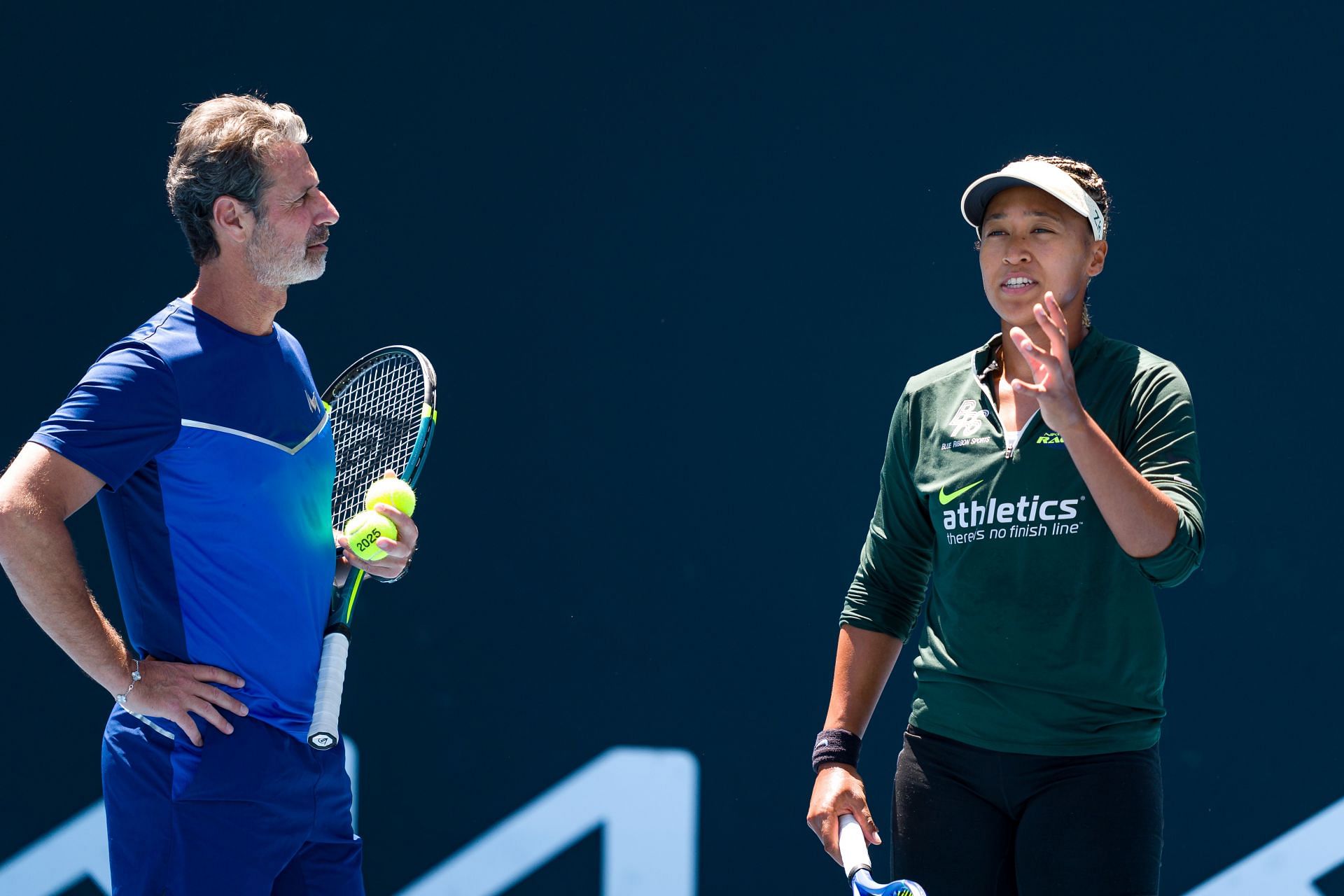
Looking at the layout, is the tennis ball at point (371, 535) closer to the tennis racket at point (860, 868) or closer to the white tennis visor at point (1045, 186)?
the tennis racket at point (860, 868)

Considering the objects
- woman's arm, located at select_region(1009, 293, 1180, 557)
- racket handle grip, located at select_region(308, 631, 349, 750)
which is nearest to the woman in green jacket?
woman's arm, located at select_region(1009, 293, 1180, 557)

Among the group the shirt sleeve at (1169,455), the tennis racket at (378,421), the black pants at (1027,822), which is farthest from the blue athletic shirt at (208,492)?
the shirt sleeve at (1169,455)

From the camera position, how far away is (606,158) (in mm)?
3648

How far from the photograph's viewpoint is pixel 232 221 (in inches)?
87.3

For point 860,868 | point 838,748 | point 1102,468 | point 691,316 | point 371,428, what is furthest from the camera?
point 691,316

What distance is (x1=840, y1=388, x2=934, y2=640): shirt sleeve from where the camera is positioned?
7.48 ft

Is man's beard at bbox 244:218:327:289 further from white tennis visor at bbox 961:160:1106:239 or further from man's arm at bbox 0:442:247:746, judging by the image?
white tennis visor at bbox 961:160:1106:239

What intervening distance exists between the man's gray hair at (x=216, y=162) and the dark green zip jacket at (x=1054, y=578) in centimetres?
115

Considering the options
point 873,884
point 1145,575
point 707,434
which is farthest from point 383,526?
point 707,434

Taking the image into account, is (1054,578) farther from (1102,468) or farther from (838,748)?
(838,748)

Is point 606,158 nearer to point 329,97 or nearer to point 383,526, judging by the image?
point 329,97

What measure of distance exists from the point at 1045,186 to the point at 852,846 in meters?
0.98

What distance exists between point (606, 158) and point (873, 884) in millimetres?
2250

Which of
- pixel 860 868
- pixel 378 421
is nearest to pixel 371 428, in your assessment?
pixel 378 421
